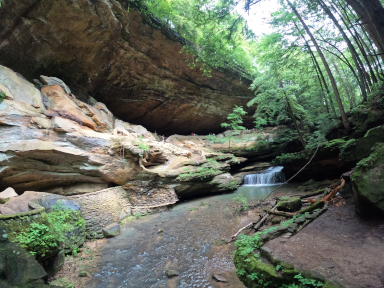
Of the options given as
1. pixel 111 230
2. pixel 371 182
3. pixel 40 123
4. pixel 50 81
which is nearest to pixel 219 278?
pixel 371 182

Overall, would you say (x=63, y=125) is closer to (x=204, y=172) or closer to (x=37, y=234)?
(x=37, y=234)

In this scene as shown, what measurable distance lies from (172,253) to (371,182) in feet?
18.7

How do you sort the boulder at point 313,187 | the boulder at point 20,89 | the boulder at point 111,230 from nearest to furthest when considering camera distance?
the boulder at point 111,230 < the boulder at point 20,89 < the boulder at point 313,187

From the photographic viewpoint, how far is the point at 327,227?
4.77 m

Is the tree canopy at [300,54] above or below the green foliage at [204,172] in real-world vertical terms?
above

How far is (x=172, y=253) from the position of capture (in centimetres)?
584

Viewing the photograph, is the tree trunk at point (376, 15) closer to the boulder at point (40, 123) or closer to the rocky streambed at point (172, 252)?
the rocky streambed at point (172, 252)

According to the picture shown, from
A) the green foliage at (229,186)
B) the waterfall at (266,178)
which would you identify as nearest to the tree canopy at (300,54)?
the waterfall at (266,178)

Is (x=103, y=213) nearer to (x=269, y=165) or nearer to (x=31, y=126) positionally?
(x=31, y=126)

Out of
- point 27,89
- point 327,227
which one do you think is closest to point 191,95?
point 27,89

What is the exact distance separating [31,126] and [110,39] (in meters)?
6.82

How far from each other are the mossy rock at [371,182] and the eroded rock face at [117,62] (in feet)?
38.6

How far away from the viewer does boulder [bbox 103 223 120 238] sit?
7.32 m

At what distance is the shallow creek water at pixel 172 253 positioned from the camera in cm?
460
